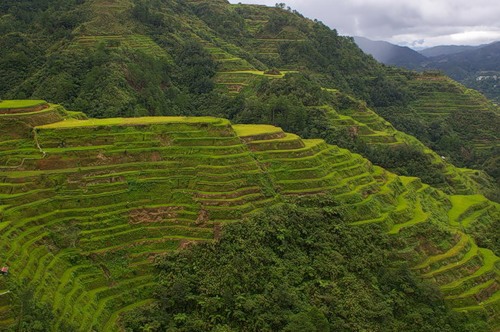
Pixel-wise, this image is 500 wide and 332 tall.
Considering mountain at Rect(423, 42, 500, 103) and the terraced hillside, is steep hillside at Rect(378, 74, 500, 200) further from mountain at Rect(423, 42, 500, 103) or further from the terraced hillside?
mountain at Rect(423, 42, 500, 103)

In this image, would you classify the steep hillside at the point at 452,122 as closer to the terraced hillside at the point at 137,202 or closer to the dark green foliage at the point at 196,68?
the dark green foliage at the point at 196,68

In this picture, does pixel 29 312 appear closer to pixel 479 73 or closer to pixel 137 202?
pixel 137 202

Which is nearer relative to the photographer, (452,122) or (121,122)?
(121,122)

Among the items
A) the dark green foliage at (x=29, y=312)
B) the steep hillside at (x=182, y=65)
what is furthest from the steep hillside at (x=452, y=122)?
the dark green foliage at (x=29, y=312)

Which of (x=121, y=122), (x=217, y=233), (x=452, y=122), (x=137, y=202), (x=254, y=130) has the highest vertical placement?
(x=121, y=122)

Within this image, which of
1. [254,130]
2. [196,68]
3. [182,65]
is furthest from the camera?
[182,65]

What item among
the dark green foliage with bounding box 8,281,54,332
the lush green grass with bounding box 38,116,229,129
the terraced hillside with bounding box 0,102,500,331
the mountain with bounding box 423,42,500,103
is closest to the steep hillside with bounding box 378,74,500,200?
the terraced hillside with bounding box 0,102,500,331

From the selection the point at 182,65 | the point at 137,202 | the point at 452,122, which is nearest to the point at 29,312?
the point at 137,202
